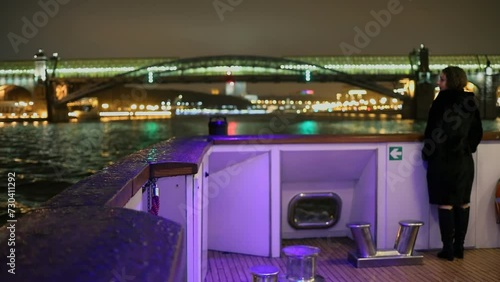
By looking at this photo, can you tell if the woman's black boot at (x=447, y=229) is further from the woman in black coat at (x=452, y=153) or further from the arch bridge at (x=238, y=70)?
the arch bridge at (x=238, y=70)

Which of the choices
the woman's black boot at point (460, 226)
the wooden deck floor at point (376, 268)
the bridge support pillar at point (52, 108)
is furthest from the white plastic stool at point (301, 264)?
the bridge support pillar at point (52, 108)

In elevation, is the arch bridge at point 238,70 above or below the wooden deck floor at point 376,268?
above

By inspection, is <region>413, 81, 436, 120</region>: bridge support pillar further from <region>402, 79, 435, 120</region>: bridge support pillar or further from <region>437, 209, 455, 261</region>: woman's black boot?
<region>437, 209, 455, 261</region>: woman's black boot

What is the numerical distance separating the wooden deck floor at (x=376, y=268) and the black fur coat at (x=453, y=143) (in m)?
0.47

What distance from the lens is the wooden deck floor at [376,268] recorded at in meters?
3.71

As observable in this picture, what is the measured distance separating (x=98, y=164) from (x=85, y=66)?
71.3 m

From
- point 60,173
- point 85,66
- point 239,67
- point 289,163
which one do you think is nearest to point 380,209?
point 289,163

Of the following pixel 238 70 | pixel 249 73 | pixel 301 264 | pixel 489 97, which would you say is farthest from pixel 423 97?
pixel 301 264

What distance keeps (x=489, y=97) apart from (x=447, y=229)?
248ft

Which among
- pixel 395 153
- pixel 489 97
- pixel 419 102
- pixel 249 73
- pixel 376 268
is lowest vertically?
pixel 376 268

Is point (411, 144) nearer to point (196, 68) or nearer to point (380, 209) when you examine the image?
point (380, 209)

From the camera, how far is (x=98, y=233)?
108 centimetres

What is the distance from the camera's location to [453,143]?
4.04m

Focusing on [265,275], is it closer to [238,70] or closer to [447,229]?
[447,229]
